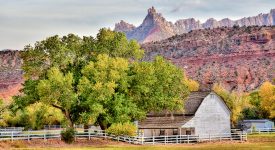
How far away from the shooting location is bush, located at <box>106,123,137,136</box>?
5769 cm

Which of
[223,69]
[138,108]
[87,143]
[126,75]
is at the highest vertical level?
[223,69]

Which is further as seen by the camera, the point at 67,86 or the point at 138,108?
the point at 138,108

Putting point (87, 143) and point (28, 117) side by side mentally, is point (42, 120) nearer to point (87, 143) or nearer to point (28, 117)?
point (28, 117)

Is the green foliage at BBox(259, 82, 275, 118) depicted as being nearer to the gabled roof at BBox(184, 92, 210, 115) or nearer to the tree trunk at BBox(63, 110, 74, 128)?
the gabled roof at BBox(184, 92, 210, 115)

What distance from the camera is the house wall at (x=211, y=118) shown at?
65812 millimetres

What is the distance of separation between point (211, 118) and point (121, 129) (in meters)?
15.2

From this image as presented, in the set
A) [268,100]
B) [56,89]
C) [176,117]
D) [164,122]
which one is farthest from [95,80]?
[268,100]

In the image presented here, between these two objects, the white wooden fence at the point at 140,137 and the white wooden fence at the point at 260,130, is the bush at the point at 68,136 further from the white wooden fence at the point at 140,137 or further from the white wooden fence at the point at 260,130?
the white wooden fence at the point at 260,130

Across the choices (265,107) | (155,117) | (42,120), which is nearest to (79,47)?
(155,117)

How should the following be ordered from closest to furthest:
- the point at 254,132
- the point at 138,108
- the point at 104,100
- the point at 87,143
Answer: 1. the point at 87,143
2. the point at 104,100
3. the point at 138,108
4. the point at 254,132

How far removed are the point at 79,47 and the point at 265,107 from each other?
45875 millimetres

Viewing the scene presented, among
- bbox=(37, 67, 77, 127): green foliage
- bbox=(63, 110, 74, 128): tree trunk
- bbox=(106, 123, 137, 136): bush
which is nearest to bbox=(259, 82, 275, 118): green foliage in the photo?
bbox=(106, 123, 137, 136): bush

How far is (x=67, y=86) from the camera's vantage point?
57375 millimetres

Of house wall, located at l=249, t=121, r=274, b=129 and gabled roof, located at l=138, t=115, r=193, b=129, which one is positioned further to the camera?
house wall, located at l=249, t=121, r=274, b=129
